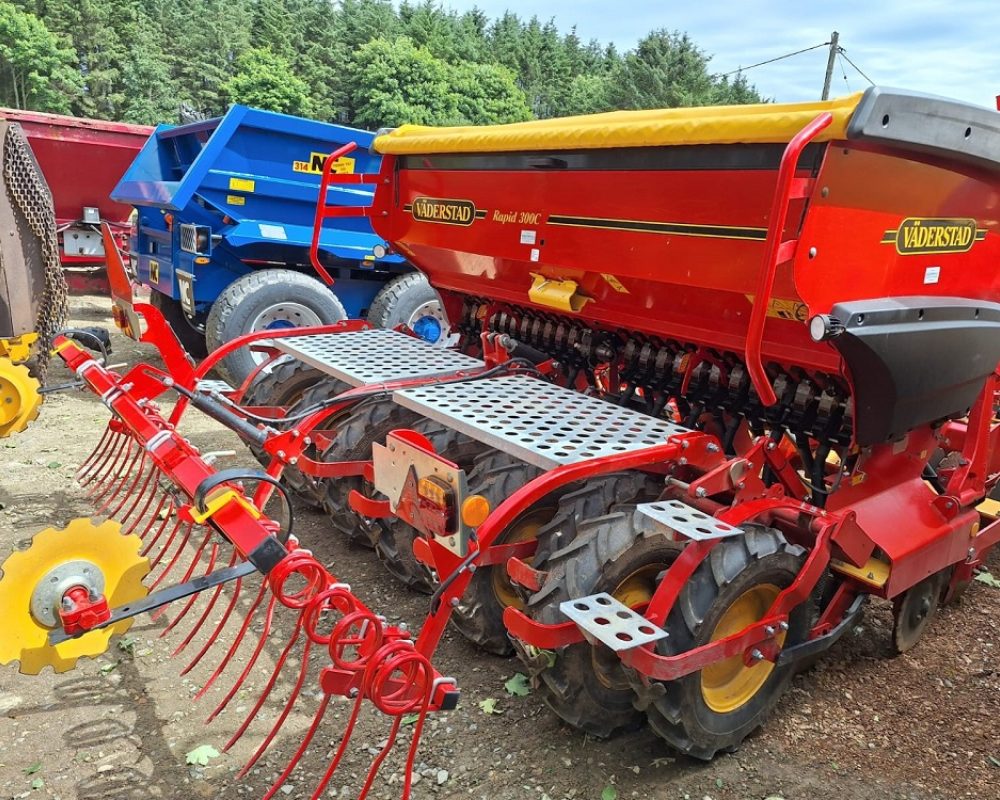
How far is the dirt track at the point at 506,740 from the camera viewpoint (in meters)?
2.36

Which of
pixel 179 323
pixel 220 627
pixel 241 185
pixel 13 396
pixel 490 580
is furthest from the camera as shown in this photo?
pixel 179 323

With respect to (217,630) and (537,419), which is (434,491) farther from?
(217,630)

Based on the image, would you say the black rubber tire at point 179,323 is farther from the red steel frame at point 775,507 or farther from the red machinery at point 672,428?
the red steel frame at point 775,507

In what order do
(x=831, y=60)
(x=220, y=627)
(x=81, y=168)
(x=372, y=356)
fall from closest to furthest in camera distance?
1. (x=220, y=627)
2. (x=372, y=356)
3. (x=81, y=168)
4. (x=831, y=60)

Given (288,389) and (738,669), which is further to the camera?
(288,389)

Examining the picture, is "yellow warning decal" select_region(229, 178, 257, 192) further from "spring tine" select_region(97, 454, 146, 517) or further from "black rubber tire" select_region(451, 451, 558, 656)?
"black rubber tire" select_region(451, 451, 558, 656)

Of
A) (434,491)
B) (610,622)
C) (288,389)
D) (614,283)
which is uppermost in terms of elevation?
(614,283)

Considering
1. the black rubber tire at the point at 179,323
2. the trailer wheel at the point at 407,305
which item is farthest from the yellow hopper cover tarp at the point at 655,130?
the black rubber tire at the point at 179,323


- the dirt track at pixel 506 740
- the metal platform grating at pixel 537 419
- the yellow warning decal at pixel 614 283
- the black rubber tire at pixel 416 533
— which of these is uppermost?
the yellow warning decal at pixel 614 283

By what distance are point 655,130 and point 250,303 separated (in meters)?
4.16

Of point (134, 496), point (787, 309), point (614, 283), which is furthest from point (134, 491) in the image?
point (787, 309)

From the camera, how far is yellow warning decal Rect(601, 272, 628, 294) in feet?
10.3

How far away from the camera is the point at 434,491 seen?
87.8 inches

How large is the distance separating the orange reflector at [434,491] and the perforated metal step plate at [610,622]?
1.45 feet
